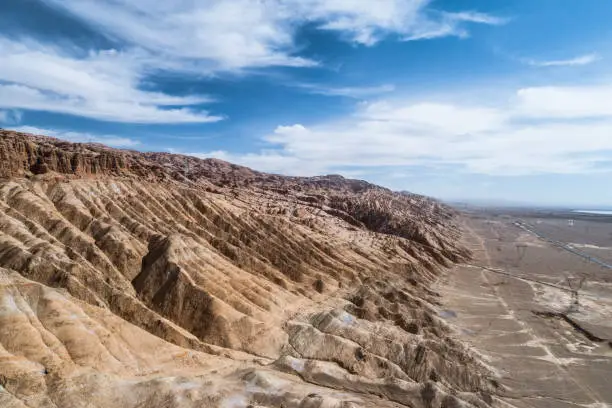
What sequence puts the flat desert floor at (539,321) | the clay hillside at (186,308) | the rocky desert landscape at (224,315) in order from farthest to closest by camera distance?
the flat desert floor at (539,321) → the rocky desert landscape at (224,315) → the clay hillside at (186,308)

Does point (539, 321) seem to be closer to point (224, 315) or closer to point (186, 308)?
point (224, 315)

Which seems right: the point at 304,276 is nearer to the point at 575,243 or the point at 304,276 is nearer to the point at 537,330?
the point at 537,330

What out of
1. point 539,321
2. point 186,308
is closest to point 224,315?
point 186,308

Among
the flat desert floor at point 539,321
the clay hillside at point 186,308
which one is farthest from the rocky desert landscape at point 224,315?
the flat desert floor at point 539,321

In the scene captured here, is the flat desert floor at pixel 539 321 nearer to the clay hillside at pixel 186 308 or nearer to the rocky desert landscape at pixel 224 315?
the rocky desert landscape at pixel 224 315

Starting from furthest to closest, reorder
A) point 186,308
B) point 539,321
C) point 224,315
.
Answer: point 539,321 < point 186,308 < point 224,315

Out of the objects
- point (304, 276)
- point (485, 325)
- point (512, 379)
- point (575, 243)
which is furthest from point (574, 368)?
point (575, 243)
